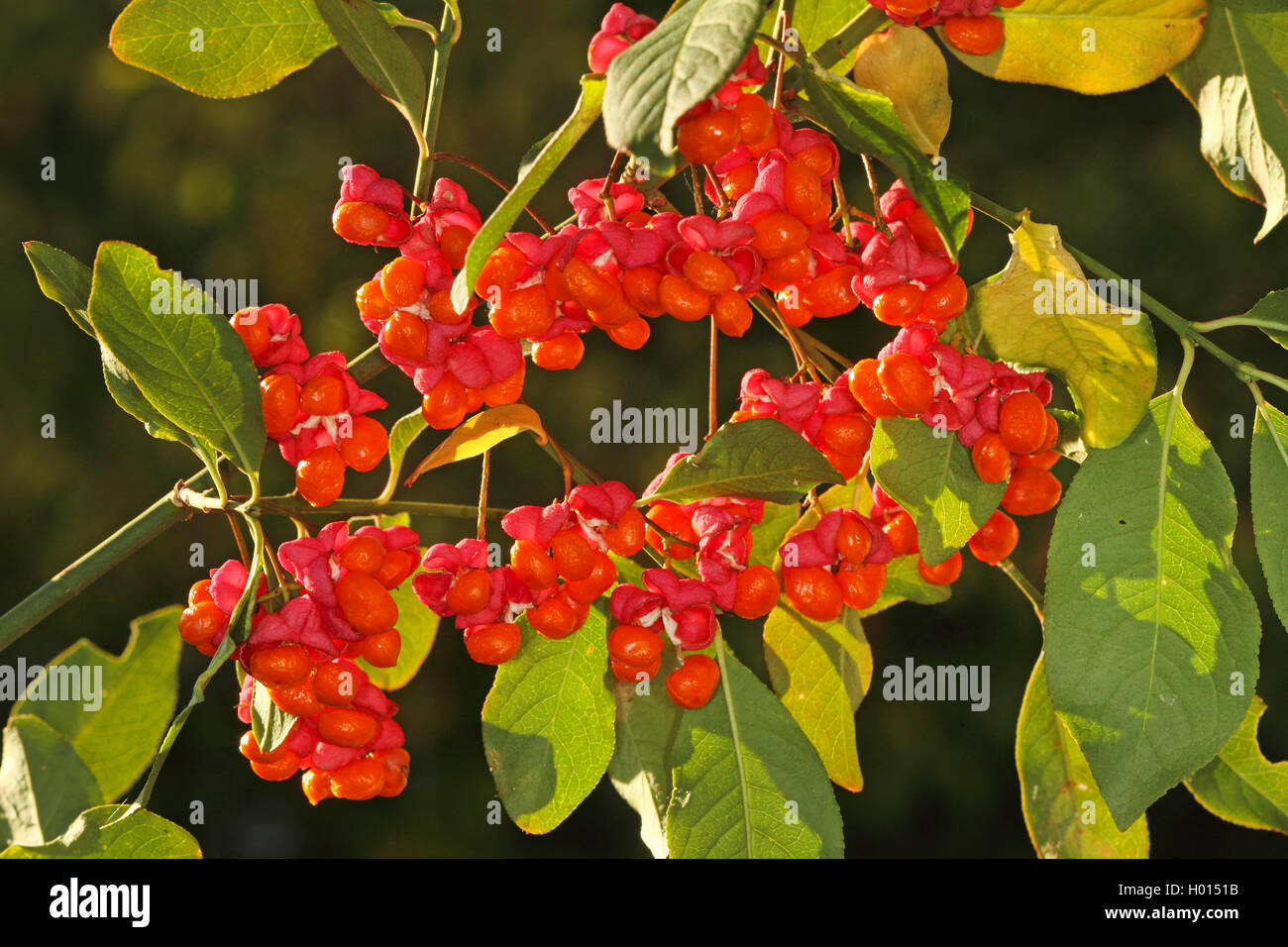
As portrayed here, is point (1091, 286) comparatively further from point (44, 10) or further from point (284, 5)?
point (44, 10)

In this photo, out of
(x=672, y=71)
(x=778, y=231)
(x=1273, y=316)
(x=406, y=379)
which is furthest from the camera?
(x=406, y=379)

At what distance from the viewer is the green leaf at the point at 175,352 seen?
21.4 inches

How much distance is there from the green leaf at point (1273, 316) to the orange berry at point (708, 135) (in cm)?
32

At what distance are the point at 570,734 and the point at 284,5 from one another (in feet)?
1.43

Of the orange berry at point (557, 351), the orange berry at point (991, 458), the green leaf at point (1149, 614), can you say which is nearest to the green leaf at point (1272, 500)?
the green leaf at point (1149, 614)

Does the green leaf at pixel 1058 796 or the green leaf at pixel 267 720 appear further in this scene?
the green leaf at pixel 1058 796

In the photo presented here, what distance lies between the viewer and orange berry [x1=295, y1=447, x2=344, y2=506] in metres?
0.58

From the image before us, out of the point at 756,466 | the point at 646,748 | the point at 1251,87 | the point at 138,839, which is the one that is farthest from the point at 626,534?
the point at 1251,87

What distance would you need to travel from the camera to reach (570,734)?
2.17 ft

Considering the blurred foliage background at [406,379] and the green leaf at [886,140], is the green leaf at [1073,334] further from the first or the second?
the blurred foliage background at [406,379]

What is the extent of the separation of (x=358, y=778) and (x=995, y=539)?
1.23 feet

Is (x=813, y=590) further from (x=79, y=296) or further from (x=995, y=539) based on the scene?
(x=79, y=296)

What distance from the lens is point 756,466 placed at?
562mm

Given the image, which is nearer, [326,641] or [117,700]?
[326,641]
